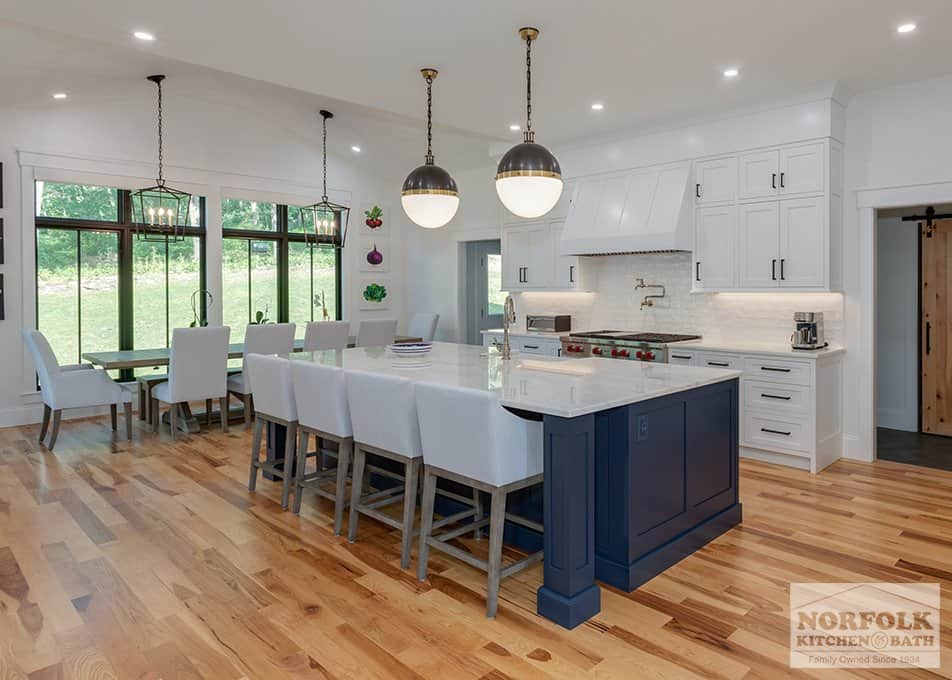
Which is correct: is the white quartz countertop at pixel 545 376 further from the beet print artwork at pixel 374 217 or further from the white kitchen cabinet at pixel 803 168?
the beet print artwork at pixel 374 217

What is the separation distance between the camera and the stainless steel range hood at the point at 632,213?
5496 mm

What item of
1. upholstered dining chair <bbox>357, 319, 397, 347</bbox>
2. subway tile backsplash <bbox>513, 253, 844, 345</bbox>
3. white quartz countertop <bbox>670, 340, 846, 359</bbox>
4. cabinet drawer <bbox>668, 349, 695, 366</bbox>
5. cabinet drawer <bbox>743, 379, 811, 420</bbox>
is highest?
subway tile backsplash <bbox>513, 253, 844, 345</bbox>

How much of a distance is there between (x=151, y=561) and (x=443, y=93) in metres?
3.72

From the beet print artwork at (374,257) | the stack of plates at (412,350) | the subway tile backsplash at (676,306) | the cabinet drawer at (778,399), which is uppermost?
the beet print artwork at (374,257)

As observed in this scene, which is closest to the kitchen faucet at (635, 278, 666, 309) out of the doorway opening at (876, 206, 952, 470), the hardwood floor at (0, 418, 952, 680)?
the doorway opening at (876, 206, 952, 470)

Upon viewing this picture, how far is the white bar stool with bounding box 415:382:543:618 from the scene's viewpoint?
2654mm

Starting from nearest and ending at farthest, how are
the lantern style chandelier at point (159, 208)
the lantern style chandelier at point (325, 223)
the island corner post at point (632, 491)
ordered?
1. the island corner post at point (632, 491)
2. the lantern style chandelier at point (159, 208)
3. the lantern style chandelier at point (325, 223)

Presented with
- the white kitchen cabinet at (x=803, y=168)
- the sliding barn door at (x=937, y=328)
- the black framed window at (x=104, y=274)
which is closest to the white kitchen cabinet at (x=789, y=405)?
the white kitchen cabinet at (x=803, y=168)

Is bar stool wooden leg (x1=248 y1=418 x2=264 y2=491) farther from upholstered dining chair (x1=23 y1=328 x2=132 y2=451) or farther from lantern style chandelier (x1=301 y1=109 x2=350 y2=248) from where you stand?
lantern style chandelier (x1=301 y1=109 x2=350 y2=248)

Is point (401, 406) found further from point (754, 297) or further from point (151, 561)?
point (754, 297)

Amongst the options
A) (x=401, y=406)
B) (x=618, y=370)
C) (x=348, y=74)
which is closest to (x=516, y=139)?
(x=348, y=74)

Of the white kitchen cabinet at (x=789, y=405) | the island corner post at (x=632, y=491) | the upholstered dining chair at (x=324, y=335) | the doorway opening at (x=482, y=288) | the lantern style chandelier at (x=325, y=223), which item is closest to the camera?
the island corner post at (x=632, y=491)

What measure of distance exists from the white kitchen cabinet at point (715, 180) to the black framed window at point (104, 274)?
5440mm

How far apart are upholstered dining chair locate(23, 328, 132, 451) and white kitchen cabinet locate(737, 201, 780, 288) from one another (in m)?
5.46
